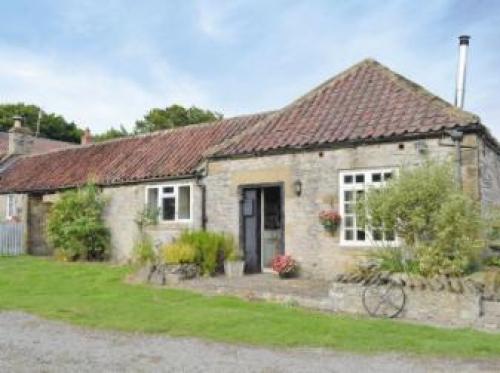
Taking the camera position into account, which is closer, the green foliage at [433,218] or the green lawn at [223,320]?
the green lawn at [223,320]

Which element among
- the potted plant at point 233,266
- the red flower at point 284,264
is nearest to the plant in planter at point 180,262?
the potted plant at point 233,266

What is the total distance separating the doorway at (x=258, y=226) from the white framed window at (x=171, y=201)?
235 centimetres

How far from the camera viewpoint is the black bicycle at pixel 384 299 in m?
10.5

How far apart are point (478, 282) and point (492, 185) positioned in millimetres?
5409

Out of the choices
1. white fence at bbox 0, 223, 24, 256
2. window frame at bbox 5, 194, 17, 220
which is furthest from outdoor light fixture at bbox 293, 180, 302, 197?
window frame at bbox 5, 194, 17, 220

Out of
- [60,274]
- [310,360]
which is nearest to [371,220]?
[310,360]

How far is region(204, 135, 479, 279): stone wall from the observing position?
44.0ft

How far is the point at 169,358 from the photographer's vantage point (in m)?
7.59

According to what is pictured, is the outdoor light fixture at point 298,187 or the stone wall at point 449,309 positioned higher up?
the outdoor light fixture at point 298,187

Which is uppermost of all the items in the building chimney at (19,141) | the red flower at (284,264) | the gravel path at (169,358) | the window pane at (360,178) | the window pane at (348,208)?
the building chimney at (19,141)

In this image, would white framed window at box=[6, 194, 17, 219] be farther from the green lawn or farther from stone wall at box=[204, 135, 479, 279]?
stone wall at box=[204, 135, 479, 279]

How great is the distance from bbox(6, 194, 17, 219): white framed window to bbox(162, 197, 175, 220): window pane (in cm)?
1009

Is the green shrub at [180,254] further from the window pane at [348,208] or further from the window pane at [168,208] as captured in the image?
the window pane at [348,208]

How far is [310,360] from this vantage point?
748 centimetres
